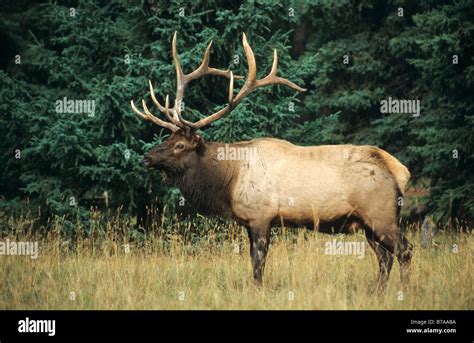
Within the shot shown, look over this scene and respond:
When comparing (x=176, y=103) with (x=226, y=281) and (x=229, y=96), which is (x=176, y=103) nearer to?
(x=229, y=96)

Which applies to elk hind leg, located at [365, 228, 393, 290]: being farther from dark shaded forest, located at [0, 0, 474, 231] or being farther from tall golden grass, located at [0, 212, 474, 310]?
dark shaded forest, located at [0, 0, 474, 231]

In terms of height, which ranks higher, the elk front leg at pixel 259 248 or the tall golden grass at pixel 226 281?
the elk front leg at pixel 259 248

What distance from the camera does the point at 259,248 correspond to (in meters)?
7.79

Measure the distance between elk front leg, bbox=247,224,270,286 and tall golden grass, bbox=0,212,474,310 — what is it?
0.19m

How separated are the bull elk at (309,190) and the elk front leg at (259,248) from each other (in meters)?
0.01

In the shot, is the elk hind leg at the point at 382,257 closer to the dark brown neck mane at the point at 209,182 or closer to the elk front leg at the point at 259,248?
the elk front leg at the point at 259,248

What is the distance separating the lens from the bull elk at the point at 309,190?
25.2 ft

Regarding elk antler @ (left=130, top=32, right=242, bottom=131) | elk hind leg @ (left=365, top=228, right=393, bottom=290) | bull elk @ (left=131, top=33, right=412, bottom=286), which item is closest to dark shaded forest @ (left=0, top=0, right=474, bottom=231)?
elk antler @ (left=130, top=32, right=242, bottom=131)

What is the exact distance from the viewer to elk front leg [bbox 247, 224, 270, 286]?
7.79 meters

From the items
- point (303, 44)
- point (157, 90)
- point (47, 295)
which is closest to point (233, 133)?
point (157, 90)

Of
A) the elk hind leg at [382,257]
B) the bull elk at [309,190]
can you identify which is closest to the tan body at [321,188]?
the bull elk at [309,190]

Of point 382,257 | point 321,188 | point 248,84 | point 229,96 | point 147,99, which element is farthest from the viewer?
point 147,99

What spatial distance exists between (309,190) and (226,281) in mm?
1342

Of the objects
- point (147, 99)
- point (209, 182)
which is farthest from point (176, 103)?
point (147, 99)
